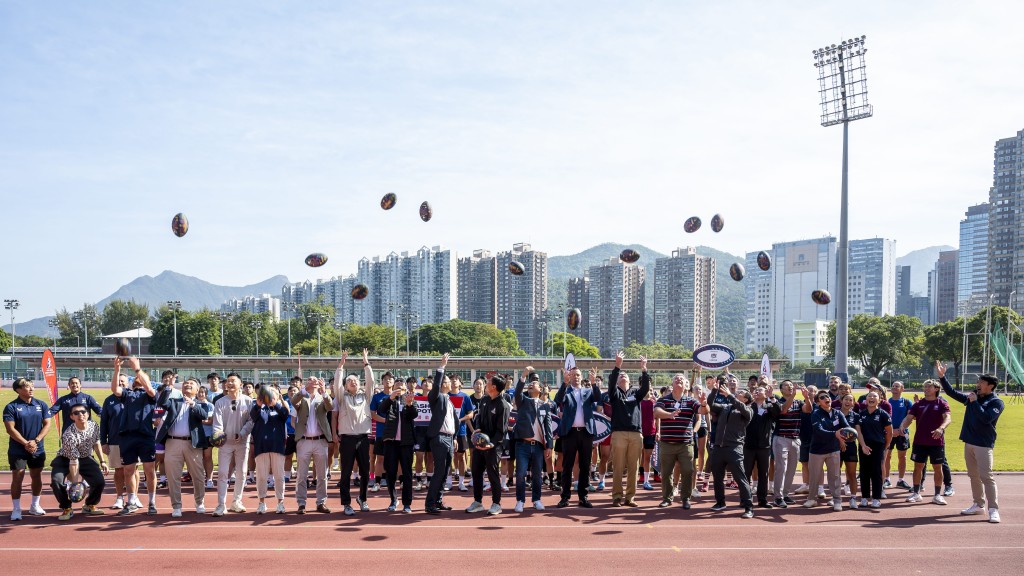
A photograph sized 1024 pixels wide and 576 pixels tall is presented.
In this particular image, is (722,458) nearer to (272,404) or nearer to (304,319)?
(272,404)

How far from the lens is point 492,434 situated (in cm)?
1107

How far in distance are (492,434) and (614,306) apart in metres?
166

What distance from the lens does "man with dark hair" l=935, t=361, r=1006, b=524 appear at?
10883 millimetres

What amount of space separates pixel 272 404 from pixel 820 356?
185m

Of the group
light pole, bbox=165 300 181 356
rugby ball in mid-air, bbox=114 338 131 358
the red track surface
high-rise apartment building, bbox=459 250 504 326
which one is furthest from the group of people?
high-rise apartment building, bbox=459 250 504 326

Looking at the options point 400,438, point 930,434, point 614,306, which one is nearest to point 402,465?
point 400,438

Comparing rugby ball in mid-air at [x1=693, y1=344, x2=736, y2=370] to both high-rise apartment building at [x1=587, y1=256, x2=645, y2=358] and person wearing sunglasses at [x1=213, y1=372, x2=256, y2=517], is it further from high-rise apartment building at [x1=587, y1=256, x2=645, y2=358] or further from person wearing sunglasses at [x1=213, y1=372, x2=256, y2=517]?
high-rise apartment building at [x1=587, y1=256, x2=645, y2=358]

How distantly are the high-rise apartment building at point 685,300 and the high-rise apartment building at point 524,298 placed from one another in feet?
91.0

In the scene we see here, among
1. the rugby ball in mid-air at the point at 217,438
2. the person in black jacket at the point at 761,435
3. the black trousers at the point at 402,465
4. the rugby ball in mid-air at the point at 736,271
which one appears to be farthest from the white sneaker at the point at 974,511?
the rugby ball in mid-air at the point at 736,271

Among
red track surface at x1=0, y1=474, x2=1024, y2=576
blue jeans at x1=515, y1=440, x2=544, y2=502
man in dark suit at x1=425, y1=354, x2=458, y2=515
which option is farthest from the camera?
blue jeans at x1=515, y1=440, x2=544, y2=502

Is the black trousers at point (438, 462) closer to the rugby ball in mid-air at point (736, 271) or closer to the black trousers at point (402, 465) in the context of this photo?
the black trousers at point (402, 465)

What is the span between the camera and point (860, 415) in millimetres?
12047

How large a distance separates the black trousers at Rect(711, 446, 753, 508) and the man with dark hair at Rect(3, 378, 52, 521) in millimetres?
9757

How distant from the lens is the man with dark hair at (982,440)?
428 inches
